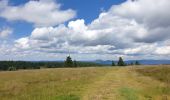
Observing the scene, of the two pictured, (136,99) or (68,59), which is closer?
(136,99)

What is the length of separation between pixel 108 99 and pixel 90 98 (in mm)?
1153

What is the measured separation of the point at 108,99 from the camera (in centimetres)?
1911

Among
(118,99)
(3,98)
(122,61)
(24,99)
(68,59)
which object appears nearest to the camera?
(118,99)

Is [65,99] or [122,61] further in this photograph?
[122,61]

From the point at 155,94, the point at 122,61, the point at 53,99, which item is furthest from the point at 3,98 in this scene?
the point at 122,61

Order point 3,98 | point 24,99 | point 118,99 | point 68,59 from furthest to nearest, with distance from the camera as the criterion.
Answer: point 68,59 → point 3,98 → point 24,99 → point 118,99

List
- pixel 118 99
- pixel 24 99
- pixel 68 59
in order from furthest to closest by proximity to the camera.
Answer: pixel 68 59
pixel 24 99
pixel 118 99

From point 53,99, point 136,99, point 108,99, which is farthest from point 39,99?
point 136,99

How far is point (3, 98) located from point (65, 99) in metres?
4.83

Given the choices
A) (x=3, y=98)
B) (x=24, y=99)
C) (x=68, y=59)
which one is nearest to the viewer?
(x=24, y=99)

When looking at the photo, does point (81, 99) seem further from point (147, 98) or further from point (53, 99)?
point (147, 98)

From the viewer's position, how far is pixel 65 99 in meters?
19.7

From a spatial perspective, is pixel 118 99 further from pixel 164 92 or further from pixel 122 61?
pixel 122 61

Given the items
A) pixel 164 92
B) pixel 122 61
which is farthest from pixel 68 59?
pixel 164 92
